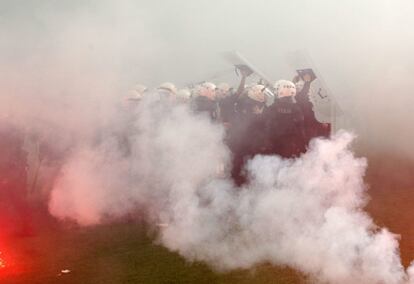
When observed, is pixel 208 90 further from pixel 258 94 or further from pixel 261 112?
pixel 261 112

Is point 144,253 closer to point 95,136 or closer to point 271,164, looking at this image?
point 271,164

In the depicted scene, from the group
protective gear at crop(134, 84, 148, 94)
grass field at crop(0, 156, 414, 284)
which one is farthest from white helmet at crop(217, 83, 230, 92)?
grass field at crop(0, 156, 414, 284)

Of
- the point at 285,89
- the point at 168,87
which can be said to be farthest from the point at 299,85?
the point at 168,87

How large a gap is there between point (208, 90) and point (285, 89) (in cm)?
217

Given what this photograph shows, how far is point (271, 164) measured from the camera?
9.20m

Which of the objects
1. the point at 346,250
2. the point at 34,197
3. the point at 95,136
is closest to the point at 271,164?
the point at 346,250

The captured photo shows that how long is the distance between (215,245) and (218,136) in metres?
2.47

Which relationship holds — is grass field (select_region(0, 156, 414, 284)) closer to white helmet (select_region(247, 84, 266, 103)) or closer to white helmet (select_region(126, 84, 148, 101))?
white helmet (select_region(126, 84, 148, 101))

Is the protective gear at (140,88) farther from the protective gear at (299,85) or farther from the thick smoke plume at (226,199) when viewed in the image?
the protective gear at (299,85)

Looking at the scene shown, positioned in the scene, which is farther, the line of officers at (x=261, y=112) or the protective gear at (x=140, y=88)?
the line of officers at (x=261, y=112)

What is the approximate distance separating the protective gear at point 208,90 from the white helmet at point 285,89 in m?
1.84

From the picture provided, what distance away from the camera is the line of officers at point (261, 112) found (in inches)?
499

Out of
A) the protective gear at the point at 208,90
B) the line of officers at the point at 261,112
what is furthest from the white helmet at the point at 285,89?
the protective gear at the point at 208,90

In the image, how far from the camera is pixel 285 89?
43.5ft
